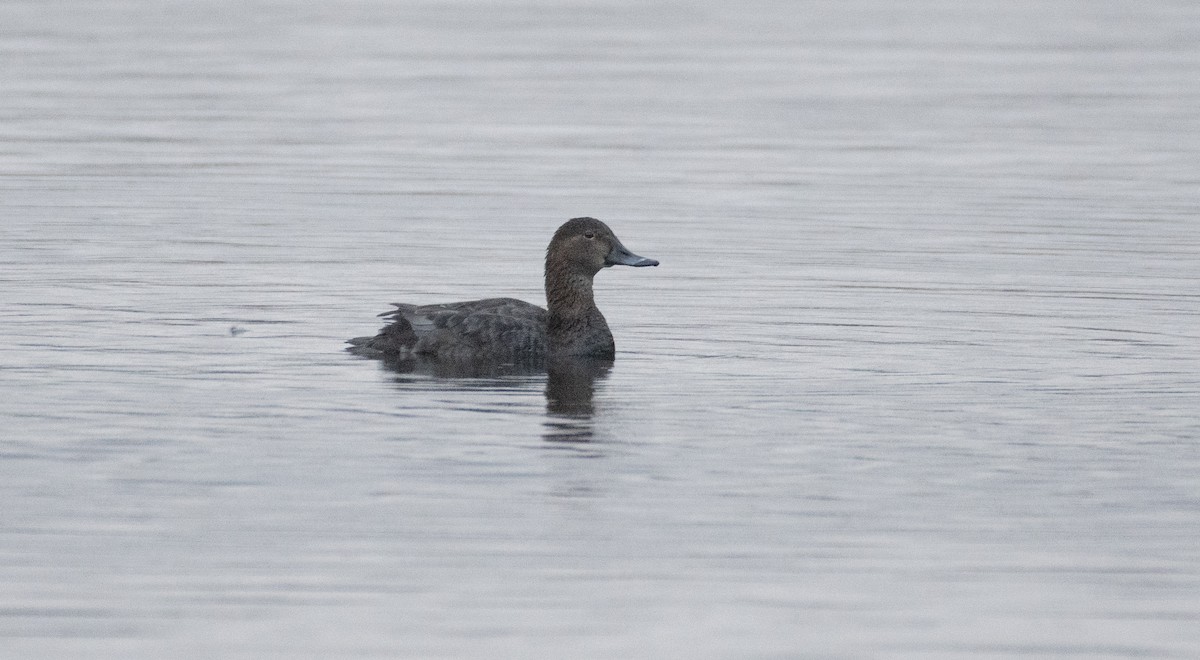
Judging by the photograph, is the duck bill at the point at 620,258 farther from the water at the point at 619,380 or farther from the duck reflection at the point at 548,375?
the duck reflection at the point at 548,375

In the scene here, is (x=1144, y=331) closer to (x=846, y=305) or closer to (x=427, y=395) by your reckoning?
(x=846, y=305)

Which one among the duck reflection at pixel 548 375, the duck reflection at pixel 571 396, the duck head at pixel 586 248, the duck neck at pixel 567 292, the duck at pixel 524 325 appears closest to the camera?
the duck reflection at pixel 571 396

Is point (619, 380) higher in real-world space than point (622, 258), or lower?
lower

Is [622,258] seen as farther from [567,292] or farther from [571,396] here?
[571,396]

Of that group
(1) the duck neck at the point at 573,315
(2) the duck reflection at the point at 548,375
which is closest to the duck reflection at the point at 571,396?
(2) the duck reflection at the point at 548,375

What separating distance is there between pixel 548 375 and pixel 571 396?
94cm

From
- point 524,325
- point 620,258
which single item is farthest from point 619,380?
point 620,258

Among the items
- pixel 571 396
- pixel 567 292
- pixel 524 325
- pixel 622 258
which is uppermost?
pixel 622 258

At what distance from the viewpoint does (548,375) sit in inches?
539

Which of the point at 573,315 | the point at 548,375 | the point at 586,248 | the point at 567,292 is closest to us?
the point at 548,375

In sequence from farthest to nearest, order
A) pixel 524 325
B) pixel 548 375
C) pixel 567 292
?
pixel 567 292 → pixel 524 325 → pixel 548 375

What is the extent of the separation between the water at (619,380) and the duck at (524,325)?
0.32 meters

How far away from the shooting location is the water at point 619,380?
830 centimetres

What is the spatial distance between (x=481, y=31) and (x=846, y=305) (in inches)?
1047
